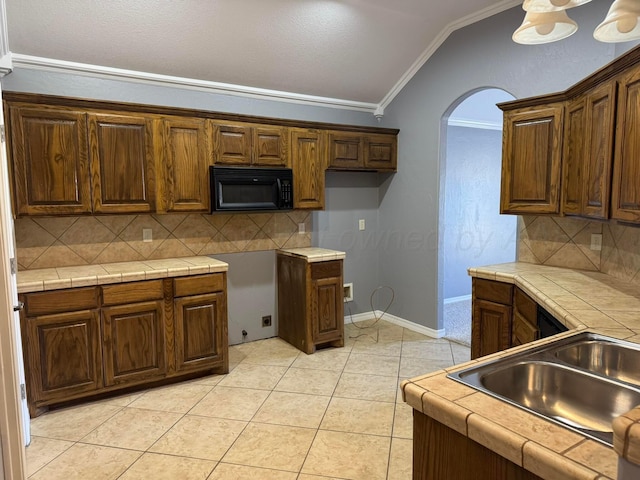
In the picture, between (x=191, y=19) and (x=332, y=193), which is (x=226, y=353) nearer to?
(x=332, y=193)

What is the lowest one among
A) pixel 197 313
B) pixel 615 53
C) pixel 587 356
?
pixel 197 313

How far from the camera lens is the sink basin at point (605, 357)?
5.02ft

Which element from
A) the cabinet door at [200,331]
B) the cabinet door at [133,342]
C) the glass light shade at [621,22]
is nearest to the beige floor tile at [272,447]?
the cabinet door at [200,331]

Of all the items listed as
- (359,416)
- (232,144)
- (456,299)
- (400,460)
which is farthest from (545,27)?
(456,299)

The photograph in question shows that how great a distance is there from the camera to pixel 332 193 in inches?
181

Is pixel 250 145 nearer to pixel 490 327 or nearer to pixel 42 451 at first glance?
pixel 490 327

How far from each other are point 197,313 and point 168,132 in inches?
56.5

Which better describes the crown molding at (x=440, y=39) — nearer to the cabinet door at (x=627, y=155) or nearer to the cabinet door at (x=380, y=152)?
the cabinet door at (x=380, y=152)

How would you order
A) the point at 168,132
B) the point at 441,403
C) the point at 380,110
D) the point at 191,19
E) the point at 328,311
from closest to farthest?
the point at 441,403
the point at 191,19
the point at 168,132
the point at 328,311
the point at 380,110

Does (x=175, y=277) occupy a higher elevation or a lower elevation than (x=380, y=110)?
lower

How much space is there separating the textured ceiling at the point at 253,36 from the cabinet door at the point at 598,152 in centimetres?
154

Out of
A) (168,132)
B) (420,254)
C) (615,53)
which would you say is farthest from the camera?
(420,254)

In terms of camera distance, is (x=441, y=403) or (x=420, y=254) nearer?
(x=441, y=403)

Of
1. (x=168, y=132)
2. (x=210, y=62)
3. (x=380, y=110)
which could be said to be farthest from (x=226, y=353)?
(x=380, y=110)
